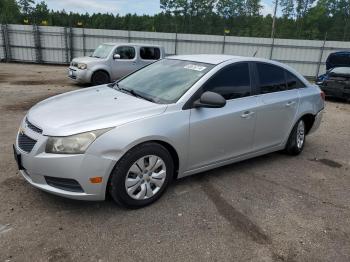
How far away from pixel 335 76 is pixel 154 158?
10285 millimetres

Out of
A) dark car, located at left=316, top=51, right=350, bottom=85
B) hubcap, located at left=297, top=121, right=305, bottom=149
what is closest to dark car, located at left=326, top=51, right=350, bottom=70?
dark car, located at left=316, top=51, right=350, bottom=85

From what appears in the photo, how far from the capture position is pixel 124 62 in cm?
1244

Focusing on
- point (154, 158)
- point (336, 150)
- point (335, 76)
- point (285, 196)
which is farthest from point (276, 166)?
point (335, 76)

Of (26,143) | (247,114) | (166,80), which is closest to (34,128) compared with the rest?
(26,143)

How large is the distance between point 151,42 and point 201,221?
61.3 feet

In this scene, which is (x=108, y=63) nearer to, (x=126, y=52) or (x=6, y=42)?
(x=126, y=52)

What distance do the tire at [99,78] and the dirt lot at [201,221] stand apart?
289 inches

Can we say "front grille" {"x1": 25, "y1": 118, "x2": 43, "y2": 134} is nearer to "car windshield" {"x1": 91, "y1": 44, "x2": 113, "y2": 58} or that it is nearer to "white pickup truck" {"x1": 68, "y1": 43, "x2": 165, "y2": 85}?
"white pickup truck" {"x1": 68, "y1": 43, "x2": 165, "y2": 85}

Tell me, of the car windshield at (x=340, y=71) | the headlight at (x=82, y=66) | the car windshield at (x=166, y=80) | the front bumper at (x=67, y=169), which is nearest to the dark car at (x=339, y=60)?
the car windshield at (x=340, y=71)

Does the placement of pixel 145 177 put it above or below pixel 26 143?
below

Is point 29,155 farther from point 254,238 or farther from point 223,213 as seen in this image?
point 254,238

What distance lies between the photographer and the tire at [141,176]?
333 cm

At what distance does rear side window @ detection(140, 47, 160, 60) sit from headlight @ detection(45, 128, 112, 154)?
10239 millimetres

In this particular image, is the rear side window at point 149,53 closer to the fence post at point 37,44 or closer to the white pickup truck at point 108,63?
the white pickup truck at point 108,63
